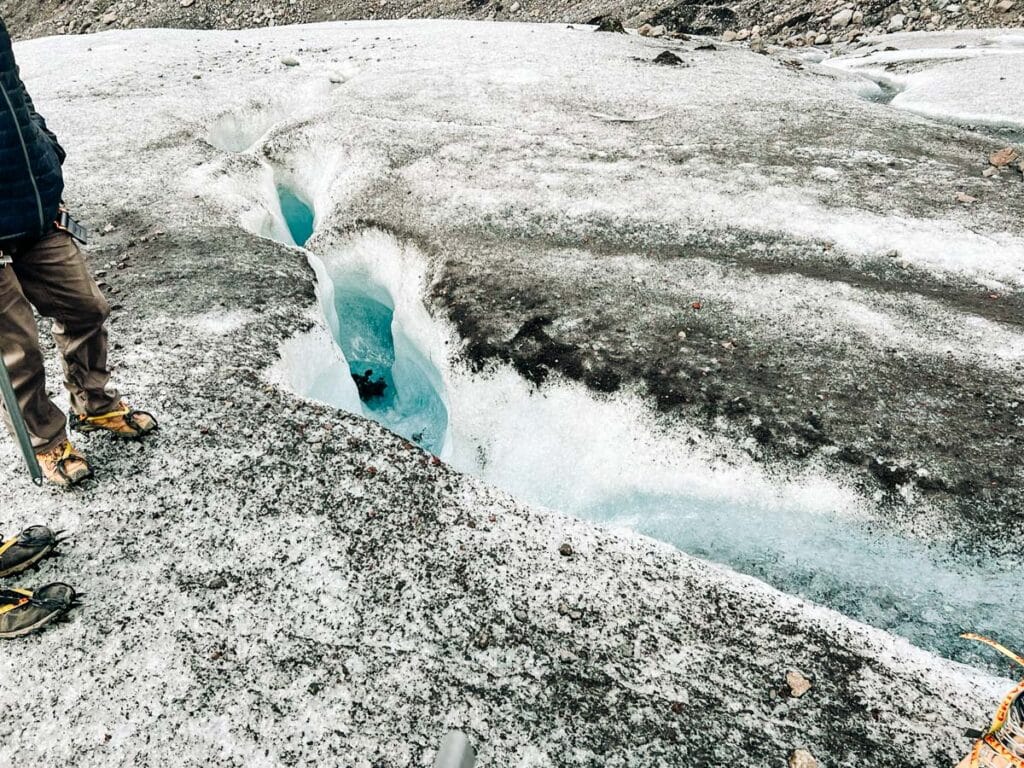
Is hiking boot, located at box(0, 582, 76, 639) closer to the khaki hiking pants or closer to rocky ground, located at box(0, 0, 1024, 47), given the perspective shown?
the khaki hiking pants

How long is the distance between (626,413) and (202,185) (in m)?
9.01

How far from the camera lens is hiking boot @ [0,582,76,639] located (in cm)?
410

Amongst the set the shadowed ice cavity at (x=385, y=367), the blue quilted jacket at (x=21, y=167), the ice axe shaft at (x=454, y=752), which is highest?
the blue quilted jacket at (x=21, y=167)

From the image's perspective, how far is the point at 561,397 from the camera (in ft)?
24.0

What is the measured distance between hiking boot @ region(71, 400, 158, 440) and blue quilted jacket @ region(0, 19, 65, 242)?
170 cm

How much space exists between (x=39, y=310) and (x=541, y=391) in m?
4.69

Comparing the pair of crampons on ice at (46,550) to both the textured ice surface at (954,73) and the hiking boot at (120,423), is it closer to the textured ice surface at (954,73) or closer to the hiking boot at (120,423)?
the hiking boot at (120,423)

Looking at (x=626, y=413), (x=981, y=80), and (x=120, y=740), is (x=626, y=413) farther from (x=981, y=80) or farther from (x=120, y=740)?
(x=981, y=80)

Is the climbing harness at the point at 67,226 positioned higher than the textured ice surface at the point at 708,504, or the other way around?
the climbing harness at the point at 67,226

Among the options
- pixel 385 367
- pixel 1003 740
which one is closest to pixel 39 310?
pixel 1003 740

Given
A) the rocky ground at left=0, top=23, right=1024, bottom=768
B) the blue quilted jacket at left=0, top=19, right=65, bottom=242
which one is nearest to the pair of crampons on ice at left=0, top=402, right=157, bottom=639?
the rocky ground at left=0, top=23, right=1024, bottom=768

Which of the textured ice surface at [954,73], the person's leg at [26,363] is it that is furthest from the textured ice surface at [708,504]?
the textured ice surface at [954,73]

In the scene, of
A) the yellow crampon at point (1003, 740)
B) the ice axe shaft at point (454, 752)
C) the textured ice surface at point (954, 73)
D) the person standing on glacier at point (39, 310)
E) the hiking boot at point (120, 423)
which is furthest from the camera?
the textured ice surface at point (954, 73)

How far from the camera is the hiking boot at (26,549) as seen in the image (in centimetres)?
436
